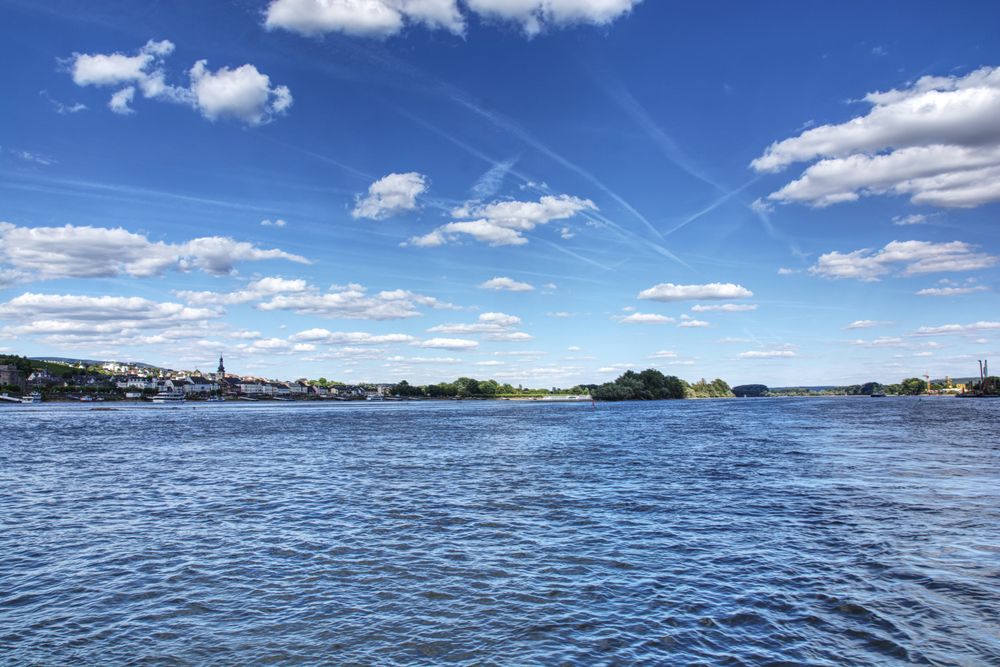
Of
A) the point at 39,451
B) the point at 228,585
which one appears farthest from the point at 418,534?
the point at 39,451

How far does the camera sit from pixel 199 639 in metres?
13.4

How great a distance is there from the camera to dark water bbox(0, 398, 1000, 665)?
13.0m

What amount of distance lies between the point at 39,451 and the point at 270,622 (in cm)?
5734

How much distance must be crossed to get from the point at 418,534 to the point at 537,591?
7.54m

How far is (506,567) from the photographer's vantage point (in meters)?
18.5

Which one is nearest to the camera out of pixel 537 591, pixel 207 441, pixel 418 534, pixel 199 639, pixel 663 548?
pixel 199 639

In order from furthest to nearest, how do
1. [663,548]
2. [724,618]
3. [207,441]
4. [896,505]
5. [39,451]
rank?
[207,441] < [39,451] < [896,505] < [663,548] < [724,618]

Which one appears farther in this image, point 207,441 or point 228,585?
point 207,441

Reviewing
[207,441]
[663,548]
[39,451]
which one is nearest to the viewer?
[663,548]

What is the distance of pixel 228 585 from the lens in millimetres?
17109

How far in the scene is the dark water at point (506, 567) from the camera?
511 inches

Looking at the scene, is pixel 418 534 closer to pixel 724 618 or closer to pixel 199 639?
pixel 199 639

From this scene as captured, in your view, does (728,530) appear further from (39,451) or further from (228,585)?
(39,451)

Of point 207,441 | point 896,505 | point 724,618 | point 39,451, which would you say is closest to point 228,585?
point 724,618
